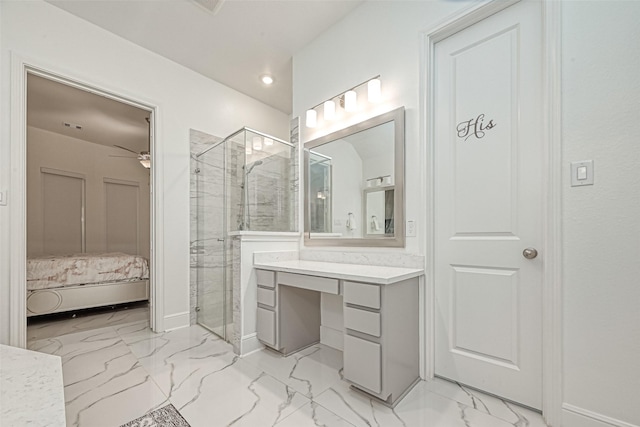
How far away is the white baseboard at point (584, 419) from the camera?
1.21 meters

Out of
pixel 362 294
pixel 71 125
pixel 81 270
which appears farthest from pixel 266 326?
pixel 71 125

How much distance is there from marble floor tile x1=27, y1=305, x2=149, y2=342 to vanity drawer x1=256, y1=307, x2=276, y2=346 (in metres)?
1.66

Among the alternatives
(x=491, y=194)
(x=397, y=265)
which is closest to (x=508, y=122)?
(x=491, y=194)

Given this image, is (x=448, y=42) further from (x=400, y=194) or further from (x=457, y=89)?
(x=400, y=194)

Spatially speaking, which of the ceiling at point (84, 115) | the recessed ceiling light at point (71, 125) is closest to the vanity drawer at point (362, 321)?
the ceiling at point (84, 115)

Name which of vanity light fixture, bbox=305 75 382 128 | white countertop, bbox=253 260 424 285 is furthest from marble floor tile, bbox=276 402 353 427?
vanity light fixture, bbox=305 75 382 128

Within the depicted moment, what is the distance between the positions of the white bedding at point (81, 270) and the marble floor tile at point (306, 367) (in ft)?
7.96

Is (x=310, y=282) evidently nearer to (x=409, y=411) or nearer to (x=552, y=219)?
(x=409, y=411)

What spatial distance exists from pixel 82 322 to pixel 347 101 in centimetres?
361

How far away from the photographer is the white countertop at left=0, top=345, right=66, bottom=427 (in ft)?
2.91

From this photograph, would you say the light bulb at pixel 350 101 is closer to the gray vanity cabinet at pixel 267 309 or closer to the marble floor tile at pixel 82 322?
the gray vanity cabinet at pixel 267 309

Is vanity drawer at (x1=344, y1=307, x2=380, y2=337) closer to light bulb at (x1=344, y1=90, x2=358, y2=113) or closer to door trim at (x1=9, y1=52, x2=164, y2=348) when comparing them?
light bulb at (x1=344, y1=90, x2=358, y2=113)

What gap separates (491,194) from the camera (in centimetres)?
166

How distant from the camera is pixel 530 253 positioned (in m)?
1.50
